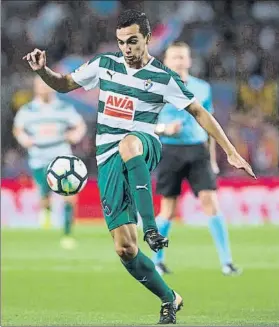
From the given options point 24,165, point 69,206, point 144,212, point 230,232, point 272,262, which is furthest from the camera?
point 24,165

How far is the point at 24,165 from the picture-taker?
20.9 m

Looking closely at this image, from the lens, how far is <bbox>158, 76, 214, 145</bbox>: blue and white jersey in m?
11.1

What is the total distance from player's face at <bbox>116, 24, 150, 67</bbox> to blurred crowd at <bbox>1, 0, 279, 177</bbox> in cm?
1363

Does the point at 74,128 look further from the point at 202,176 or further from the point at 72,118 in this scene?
the point at 202,176

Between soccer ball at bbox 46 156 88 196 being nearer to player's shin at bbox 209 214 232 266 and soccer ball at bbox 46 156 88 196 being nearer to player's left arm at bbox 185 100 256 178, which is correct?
player's left arm at bbox 185 100 256 178

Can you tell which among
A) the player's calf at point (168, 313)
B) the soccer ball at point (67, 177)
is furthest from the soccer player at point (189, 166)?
the player's calf at point (168, 313)

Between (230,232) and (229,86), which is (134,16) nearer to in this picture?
(230,232)

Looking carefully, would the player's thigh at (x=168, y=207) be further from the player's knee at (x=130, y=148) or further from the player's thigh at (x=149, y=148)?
the player's knee at (x=130, y=148)

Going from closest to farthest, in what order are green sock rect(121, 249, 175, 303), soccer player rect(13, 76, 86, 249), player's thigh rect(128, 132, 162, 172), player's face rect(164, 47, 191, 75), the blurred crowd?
player's thigh rect(128, 132, 162, 172), green sock rect(121, 249, 175, 303), player's face rect(164, 47, 191, 75), soccer player rect(13, 76, 86, 249), the blurred crowd

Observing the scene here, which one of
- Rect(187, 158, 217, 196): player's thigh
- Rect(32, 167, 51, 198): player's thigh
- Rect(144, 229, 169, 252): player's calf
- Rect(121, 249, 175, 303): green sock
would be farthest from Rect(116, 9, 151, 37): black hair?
Rect(32, 167, 51, 198): player's thigh

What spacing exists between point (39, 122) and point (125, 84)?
859 cm

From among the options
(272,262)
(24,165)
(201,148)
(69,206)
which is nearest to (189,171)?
(201,148)

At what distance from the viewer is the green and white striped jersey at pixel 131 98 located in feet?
23.4

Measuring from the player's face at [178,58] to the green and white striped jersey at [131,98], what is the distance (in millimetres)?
3736
